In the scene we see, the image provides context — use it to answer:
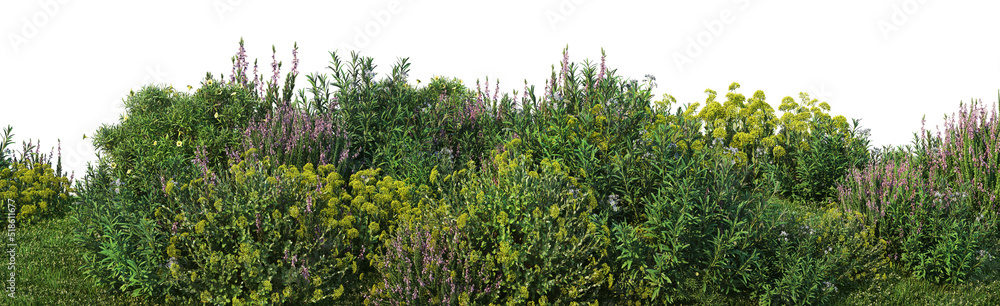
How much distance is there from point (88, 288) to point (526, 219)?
477 cm

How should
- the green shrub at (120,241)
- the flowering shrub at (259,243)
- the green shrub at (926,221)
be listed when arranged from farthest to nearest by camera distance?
1. the green shrub at (926,221)
2. the green shrub at (120,241)
3. the flowering shrub at (259,243)

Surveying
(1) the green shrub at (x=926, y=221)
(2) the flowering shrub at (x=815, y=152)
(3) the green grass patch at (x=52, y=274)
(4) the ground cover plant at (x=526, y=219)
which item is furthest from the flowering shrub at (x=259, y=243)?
(2) the flowering shrub at (x=815, y=152)

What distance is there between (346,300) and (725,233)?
374cm

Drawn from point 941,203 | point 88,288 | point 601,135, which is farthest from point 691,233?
point 88,288

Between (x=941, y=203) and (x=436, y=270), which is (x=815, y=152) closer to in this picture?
(x=941, y=203)

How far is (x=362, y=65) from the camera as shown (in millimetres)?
9539

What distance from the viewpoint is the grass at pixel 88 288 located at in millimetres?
6805

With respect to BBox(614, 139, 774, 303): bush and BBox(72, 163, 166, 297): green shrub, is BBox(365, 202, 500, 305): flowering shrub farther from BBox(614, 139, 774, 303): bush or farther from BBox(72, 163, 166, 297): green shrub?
BBox(72, 163, 166, 297): green shrub

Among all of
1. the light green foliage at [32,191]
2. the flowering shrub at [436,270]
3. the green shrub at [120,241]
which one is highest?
the light green foliage at [32,191]

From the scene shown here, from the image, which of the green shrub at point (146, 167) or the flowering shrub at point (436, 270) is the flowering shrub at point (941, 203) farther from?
the green shrub at point (146, 167)

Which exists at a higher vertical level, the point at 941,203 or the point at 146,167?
the point at 146,167

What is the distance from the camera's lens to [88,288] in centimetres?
706

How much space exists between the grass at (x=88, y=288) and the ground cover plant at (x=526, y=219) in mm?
44

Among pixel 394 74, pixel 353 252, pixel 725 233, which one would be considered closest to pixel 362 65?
pixel 394 74
